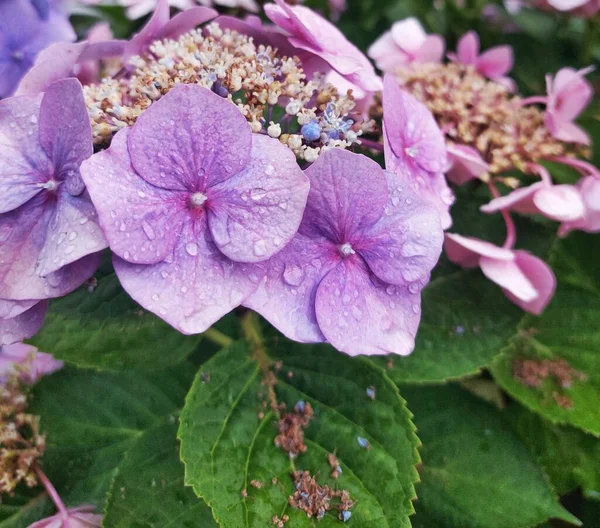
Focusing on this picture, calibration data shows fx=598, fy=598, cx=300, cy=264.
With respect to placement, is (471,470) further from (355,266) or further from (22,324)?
(22,324)

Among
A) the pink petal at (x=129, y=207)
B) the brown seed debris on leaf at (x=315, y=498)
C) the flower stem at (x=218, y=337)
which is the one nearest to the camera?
the pink petal at (x=129, y=207)

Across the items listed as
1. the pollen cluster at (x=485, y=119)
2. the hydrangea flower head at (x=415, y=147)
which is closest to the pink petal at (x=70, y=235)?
the hydrangea flower head at (x=415, y=147)

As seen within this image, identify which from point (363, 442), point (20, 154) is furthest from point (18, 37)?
point (363, 442)

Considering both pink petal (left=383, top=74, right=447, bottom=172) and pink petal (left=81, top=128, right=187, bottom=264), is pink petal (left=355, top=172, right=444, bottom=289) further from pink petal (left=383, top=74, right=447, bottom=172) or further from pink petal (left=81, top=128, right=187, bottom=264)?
pink petal (left=81, top=128, right=187, bottom=264)

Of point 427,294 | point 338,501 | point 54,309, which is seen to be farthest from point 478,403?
point 54,309

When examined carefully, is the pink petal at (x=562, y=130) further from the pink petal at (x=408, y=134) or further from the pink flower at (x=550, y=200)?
the pink petal at (x=408, y=134)

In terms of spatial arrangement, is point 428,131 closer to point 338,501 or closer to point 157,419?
point 338,501

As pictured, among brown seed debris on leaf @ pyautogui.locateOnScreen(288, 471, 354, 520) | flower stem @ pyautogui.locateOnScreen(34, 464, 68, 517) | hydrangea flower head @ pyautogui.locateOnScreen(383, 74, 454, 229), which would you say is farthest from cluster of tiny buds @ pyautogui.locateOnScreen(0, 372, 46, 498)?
hydrangea flower head @ pyautogui.locateOnScreen(383, 74, 454, 229)
